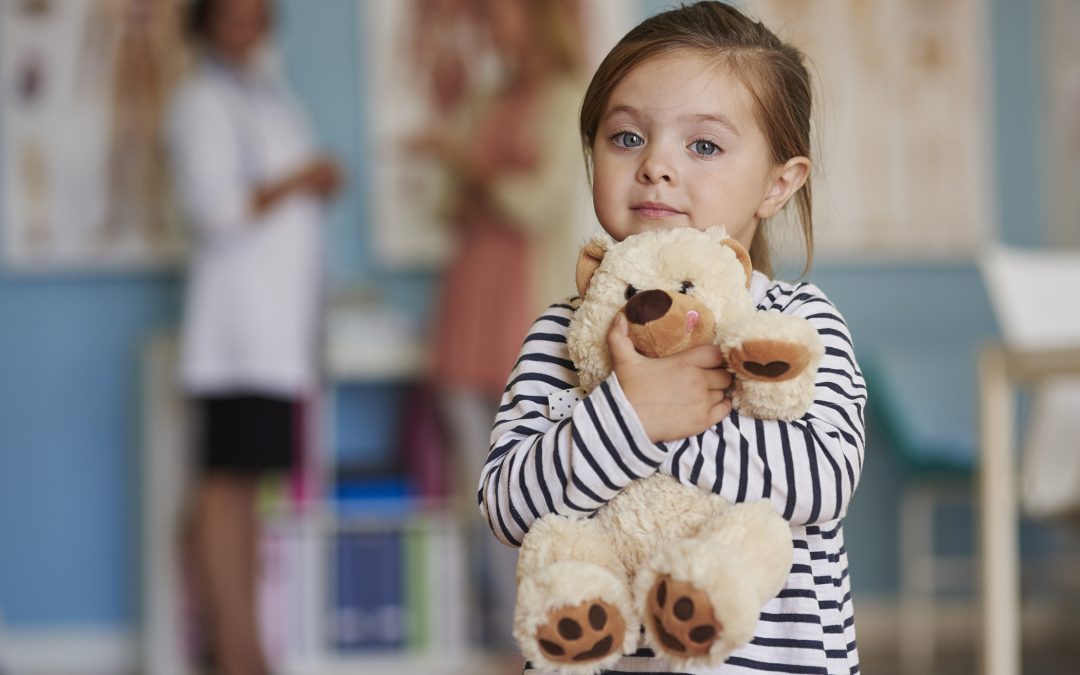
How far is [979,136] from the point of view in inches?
132

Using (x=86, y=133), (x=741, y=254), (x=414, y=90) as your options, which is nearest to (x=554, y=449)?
(x=741, y=254)

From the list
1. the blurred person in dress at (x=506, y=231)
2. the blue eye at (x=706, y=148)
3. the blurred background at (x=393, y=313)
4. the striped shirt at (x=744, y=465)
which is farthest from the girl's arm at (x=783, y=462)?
the blurred background at (x=393, y=313)

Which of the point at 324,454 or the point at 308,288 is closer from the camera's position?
the point at 308,288

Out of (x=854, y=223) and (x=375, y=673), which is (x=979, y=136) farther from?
(x=375, y=673)

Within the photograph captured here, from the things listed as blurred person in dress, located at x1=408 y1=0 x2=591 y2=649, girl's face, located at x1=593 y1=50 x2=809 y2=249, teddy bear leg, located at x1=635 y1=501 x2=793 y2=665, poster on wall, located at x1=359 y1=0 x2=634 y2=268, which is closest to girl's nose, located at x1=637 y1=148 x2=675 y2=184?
girl's face, located at x1=593 y1=50 x2=809 y2=249

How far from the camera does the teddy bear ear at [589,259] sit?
0.87 m

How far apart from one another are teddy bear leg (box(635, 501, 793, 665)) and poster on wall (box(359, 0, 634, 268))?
2.46 m

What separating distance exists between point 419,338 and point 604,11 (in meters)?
1.01

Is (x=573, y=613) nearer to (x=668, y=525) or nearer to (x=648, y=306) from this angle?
(x=668, y=525)

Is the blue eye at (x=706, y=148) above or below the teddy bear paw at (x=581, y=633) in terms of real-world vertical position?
above

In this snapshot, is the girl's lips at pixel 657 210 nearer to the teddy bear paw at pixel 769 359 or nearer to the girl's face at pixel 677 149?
the girl's face at pixel 677 149

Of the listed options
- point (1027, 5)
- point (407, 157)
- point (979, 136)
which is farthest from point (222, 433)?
point (1027, 5)

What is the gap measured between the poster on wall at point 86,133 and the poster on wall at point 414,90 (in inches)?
21.0

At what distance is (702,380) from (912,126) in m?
2.76
